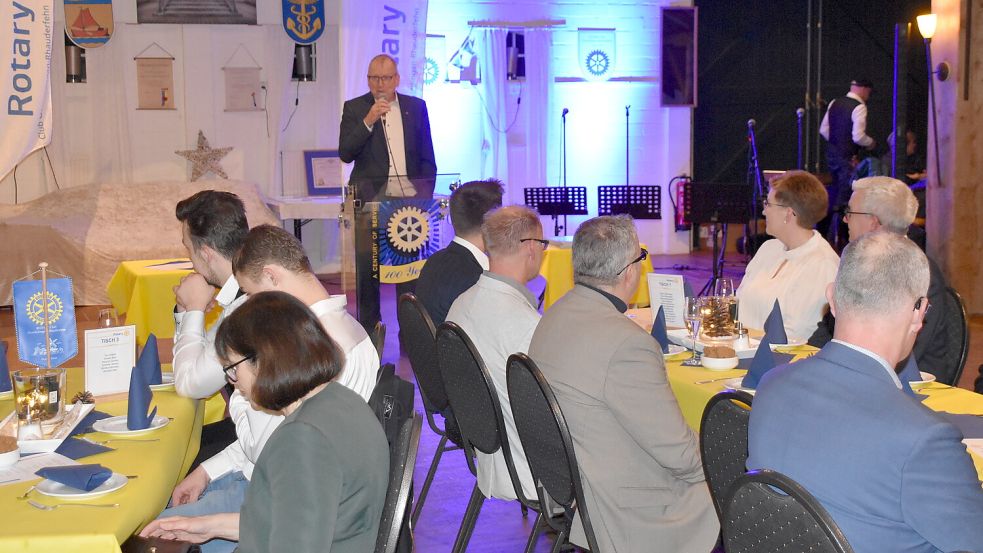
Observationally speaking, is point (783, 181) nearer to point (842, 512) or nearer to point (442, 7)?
point (842, 512)

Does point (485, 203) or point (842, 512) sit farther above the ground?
point (485, 203)

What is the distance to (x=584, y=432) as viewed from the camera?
2.58 meters

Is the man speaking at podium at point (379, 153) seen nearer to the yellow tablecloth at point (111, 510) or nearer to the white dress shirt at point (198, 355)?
the white dress shirt at point (198, 355)

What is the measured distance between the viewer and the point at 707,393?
3008 millimetres

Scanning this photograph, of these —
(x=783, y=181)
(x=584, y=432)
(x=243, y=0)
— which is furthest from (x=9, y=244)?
(x=584, y=432)

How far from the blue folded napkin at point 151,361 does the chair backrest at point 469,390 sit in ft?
2.78

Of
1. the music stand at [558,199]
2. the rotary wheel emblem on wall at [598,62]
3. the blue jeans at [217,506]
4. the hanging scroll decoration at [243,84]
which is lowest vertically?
the blue jeans at [217,506]

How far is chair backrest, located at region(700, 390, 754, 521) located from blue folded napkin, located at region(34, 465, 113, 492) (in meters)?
1.31

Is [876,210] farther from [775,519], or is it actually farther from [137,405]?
[137,405]

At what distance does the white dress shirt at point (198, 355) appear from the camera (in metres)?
2.92

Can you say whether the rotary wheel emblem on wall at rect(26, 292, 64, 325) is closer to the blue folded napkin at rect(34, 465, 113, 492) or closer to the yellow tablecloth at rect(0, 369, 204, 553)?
the yellow tablecloth at rect(0, 369, 204, 553)

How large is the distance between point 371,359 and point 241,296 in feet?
2.50

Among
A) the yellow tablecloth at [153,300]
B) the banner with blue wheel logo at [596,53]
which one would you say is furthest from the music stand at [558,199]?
the yellow tablecloth at [153,300]

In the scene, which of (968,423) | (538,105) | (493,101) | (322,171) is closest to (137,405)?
(968,423)
